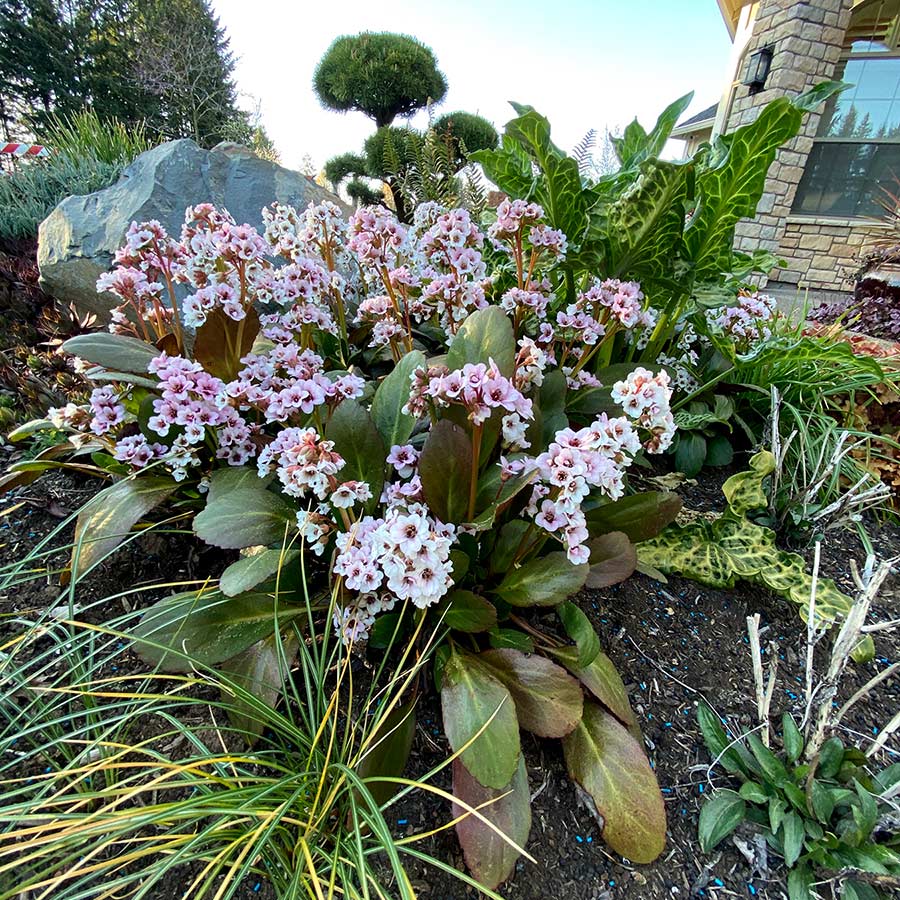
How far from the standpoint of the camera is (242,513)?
3.56 feet

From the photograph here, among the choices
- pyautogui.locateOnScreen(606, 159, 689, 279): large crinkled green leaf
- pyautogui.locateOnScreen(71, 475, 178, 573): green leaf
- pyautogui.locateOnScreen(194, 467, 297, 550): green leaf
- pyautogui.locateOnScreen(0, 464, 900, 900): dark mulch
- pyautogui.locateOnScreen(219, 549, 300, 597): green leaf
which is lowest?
pyautogui.locateOnScreen(0, 464, 900, 900): dark mulch

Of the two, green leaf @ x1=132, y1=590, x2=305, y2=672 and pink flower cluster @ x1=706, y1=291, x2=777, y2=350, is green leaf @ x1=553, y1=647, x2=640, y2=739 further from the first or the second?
pink flower cluster @ x1=706, y1=291, x2=777, y2=350

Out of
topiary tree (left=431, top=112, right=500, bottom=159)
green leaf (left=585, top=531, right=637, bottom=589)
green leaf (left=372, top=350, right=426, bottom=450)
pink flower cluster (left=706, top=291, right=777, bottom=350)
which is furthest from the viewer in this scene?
topiary tree (left=431, top=112, right=500, bottom=159)

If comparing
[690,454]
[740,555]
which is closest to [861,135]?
[690,454]

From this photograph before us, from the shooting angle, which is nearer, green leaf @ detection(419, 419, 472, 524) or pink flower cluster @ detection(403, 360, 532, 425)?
pink flower cluster @ detection(403, 360, 532, 425)

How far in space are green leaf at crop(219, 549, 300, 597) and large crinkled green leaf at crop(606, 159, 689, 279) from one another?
4.29 ft

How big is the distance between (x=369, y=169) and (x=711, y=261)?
381 inches

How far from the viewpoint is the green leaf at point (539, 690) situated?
936mm

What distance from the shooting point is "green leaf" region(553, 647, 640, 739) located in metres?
1.01

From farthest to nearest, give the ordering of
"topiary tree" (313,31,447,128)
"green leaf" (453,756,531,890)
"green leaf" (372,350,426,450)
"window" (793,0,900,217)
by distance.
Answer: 1. "topiary tree" (313,31,447,128)
2. "window" (793,0,900,217)
3. "green leaf" (372,350,426,450)
4. "green leaf" (453,756,531,890)

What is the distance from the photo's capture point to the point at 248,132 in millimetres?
12406

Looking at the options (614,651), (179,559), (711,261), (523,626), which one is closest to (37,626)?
(179,559)

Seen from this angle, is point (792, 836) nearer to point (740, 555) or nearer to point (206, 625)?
point (740, 555)

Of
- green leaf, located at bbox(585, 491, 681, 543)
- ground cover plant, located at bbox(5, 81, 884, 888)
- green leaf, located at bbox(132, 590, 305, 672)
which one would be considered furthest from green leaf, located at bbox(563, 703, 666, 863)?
green leaf, located at bbox(132, 590, 305, 672)
